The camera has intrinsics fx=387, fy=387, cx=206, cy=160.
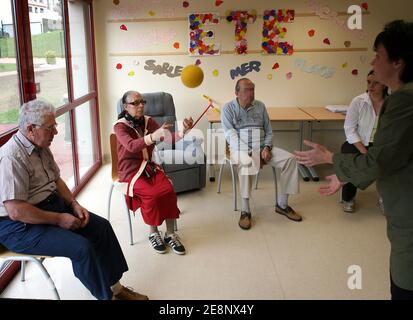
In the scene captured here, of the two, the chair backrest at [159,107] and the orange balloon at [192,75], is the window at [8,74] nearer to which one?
the orange balloon at [192,75]

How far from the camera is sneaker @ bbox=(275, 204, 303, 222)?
3259 millimetres

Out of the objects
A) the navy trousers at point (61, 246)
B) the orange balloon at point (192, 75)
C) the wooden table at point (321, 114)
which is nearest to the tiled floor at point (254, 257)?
the navy trousers at point (61, 246)

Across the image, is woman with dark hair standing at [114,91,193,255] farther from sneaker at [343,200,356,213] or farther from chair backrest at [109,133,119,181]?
sneaker at [343,200,356,213]

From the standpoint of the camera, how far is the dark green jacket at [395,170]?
4.06 ft

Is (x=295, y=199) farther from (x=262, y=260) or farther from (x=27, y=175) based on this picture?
(x=27, y=175)

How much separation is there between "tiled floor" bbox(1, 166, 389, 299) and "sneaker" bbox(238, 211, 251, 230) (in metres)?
0.05

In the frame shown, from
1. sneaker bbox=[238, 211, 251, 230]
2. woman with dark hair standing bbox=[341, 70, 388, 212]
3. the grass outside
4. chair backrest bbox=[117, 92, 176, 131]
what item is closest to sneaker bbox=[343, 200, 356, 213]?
woman with dark hair standing bbox=[341, 70, 388, 212]

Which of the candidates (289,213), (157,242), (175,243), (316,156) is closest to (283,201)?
(289,213)

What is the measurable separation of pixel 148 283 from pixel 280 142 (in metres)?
2.93

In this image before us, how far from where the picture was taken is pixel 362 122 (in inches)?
134

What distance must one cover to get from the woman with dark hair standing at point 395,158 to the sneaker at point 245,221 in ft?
5.67

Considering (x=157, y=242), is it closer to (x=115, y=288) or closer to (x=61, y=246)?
(x=115, y=288)

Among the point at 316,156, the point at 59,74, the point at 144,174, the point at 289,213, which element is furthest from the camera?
the point at 59,74

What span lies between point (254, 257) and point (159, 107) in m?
2.05
